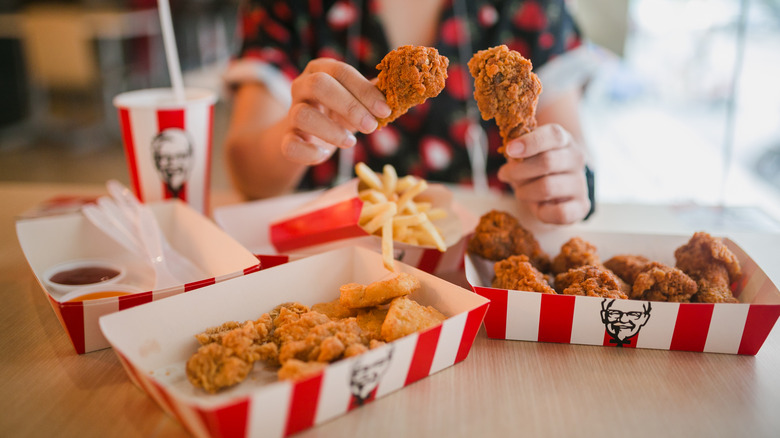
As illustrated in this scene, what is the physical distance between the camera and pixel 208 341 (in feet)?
3.04

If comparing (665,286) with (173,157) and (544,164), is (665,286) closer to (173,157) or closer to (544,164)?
(544,164)

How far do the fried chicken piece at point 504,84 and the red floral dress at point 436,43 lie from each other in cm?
106

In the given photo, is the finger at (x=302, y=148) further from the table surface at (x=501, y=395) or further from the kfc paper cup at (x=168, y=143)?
the table surface at (x=501, y=395)

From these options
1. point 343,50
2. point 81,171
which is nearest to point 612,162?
point 343,50

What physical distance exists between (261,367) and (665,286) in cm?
73

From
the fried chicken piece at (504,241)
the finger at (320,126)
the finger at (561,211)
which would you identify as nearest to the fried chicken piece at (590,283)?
the fried chicken piece at (504,241)

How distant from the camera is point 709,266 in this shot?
3.73 ft

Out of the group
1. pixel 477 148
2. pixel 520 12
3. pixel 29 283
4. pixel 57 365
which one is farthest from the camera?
pixel 477 148

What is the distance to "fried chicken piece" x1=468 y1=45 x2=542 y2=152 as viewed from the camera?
3.54 feet

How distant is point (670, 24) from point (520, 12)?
3770mm

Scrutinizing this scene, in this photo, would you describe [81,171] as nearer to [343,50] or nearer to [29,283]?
[343,50]

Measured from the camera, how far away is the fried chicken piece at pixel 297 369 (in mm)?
811

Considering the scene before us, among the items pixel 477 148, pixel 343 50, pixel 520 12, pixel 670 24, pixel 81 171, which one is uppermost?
pixel 670 24

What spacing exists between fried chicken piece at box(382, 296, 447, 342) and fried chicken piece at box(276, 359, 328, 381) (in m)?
0.12
